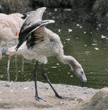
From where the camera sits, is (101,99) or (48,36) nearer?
(101,99)

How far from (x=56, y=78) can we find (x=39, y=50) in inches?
96.3

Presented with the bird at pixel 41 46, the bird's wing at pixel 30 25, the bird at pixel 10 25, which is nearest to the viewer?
the bird's wing at pixel 30 25

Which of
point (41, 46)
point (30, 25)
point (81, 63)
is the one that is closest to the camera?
point (30, 25)

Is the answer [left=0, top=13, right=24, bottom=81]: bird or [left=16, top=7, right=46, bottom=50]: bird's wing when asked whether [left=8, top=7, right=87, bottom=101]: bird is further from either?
[left=0, top=13, right=24, bottom=81]: bird

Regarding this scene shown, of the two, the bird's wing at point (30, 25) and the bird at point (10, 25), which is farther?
the bird at point (10, 25)

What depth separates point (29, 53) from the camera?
14.6 ft

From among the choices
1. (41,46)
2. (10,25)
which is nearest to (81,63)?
(10,25)

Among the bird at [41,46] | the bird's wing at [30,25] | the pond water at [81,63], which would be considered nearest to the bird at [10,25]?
the pond water at [81,63]

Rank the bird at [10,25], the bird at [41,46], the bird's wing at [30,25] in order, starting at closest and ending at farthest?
the bird's wing at [30,25]
the bird at [41,46]
the bird at [10,25]

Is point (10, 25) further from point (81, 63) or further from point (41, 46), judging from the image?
point (81, 63)

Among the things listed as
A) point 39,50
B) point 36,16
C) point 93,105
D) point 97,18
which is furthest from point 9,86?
point 97,18

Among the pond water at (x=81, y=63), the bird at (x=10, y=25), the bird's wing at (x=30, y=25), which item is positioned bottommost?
the pond water at (x=81, y=63)

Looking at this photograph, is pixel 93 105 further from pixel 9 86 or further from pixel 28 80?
pixel 28 80

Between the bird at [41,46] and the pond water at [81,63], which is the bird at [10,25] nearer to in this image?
the pond water at [81,63]
